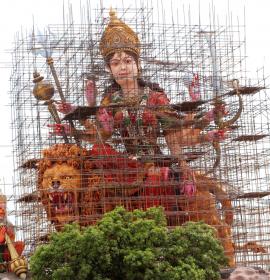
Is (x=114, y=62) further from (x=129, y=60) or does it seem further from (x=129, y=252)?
(x=129, y=252)

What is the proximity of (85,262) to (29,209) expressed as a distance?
475 cm

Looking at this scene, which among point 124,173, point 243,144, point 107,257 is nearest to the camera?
point 107,257

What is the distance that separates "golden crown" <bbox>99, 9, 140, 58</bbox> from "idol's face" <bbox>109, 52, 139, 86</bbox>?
0.17m

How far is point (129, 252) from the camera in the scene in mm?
18328

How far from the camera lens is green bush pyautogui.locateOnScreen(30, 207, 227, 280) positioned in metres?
18.3

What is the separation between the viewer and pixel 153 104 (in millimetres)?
22688

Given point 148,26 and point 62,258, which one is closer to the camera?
point 62,258

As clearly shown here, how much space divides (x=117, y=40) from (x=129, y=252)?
6.81m

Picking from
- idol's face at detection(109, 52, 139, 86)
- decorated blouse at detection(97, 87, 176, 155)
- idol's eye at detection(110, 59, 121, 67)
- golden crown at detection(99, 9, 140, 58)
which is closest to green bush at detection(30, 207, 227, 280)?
decorated blouse at detection(97, 87, 176, 155)

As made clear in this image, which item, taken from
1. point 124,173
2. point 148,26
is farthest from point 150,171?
point 148,26

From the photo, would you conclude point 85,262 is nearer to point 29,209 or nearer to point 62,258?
point 62,258

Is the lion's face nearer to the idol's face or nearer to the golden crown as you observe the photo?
the idol's face

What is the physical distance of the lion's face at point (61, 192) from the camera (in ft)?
71.3

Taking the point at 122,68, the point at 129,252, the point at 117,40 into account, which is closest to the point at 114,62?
the point at 122,68
